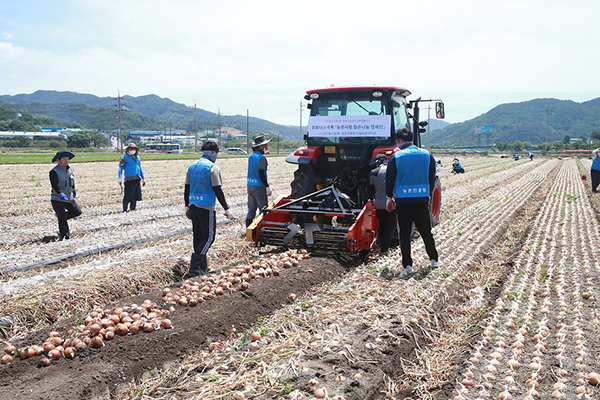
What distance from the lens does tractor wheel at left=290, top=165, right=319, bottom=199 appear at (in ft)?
24.6

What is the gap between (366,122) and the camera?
7281 millimetres

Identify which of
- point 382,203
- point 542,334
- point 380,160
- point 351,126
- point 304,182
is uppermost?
point 351,126

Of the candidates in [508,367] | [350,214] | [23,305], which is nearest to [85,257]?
[23,305]

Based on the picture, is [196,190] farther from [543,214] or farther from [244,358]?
[543,214]

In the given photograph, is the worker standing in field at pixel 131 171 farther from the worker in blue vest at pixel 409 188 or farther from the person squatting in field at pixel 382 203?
the worker in blue vest at pixel 409 188

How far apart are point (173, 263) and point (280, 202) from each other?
6.57ft

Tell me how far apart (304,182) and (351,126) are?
4.00 ft

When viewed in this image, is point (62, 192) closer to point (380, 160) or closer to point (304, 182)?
point (304, 182)

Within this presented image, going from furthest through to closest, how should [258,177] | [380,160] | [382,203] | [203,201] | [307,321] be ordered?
[258,177] < [380,160] < [382,203] < [203,201] < [307,321]

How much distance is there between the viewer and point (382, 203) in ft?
21.1

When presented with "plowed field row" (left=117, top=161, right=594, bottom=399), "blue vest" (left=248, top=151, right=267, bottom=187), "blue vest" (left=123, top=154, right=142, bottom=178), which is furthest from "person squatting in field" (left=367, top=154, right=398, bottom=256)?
"blue vest" (left=123, top=154, right=142, bottom=178)

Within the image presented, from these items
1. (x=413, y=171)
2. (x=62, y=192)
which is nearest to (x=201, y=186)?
(x=413, y=171)

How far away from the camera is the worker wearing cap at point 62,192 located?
7.41m

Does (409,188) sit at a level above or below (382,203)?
above
